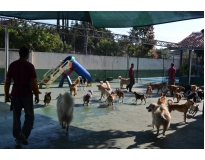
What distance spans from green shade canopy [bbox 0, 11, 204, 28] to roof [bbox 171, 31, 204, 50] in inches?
454

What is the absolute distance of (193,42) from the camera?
21.3 meters

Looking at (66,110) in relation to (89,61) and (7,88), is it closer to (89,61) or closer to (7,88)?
(7,88)

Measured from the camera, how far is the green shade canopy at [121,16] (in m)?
7.38

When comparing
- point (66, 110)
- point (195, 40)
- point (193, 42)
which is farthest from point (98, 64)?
point (66, 110)

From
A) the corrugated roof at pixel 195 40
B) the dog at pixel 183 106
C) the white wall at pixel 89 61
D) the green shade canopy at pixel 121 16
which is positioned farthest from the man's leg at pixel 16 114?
the corrugated roof at pixel 195 40

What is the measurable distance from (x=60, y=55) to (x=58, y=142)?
1717cm

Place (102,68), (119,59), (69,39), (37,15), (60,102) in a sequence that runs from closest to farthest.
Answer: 1. (60,102)
2. (37,15)
3. (102,68)
4. (119,59)
5. (69,39)

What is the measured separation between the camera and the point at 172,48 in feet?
68.8

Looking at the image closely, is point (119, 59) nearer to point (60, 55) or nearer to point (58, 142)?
point (60, 55)

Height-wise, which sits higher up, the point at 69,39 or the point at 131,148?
the point at 69,39

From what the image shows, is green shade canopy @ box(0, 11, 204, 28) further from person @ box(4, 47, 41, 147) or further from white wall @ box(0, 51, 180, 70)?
white wall @ box(0, 51, 180, 70)

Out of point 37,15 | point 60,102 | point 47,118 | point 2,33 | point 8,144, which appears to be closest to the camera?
point 8,144

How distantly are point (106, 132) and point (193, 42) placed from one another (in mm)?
17824

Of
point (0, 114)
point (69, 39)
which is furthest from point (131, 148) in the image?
point (69, 39)
